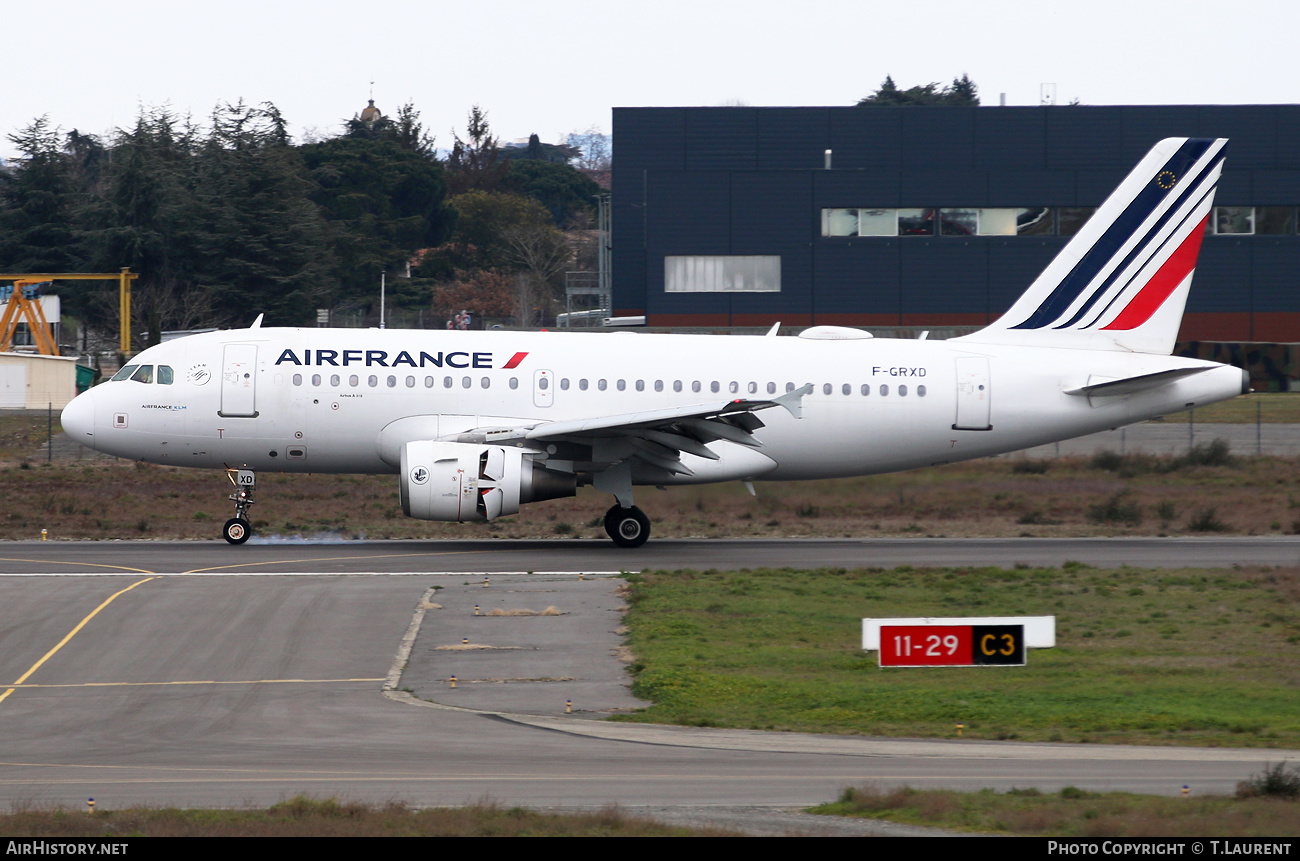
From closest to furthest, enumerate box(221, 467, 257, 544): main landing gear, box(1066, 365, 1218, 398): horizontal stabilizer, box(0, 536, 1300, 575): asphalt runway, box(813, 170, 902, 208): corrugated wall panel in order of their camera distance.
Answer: box(0, 536, 1300, 575): asphalt runway
box(221, 467, 257, 544): main landing gear
box(1066, 365, 1218, 398): horizontal stabilizer
box(813, 170, 902, 208): corrugated wall panel

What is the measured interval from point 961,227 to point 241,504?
1894 inches

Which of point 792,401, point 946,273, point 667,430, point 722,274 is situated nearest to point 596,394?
point 667,430

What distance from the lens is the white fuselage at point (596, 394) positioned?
93.5 ft

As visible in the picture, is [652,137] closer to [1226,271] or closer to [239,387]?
[1226,271]

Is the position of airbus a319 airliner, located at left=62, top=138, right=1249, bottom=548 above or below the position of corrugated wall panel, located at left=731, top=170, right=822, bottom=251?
below

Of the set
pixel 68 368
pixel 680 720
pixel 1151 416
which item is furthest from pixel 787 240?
pixel 680 720

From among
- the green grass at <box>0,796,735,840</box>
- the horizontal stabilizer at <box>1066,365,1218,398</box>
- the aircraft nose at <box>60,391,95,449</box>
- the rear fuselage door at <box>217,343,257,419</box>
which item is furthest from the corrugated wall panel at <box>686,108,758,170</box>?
the green grass at <box>0,796,735,840</box>

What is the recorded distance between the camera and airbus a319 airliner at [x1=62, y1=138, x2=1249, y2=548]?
91.4ft

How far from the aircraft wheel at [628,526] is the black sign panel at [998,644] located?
12006 mm

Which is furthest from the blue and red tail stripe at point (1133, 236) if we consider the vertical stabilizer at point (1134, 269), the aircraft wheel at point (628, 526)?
the aircraft wheel at point (628, 526)

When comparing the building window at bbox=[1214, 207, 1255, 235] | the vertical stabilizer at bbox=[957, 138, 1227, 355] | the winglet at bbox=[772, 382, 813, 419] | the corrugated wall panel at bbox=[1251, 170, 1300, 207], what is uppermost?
the corrugated wall panel at bbox=[1251, 170, 1300, 207]

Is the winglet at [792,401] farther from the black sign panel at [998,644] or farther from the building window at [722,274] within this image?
the building window at [722,274]

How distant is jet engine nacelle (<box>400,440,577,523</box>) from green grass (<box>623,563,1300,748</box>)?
3628 millimetres

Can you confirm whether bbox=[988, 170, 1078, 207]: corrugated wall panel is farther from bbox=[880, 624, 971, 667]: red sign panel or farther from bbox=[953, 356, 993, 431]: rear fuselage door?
bbox=[880, 624, 971, 667]: red sign panel
